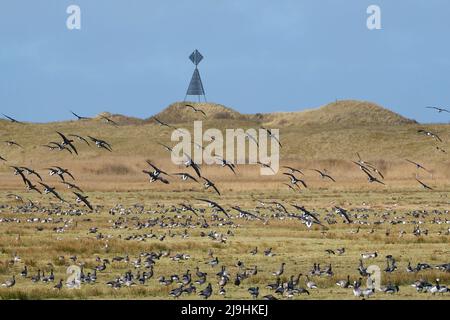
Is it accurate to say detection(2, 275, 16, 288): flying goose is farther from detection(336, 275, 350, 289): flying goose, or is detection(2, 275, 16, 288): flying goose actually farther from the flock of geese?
detection(336, 275, 350, 289): flying goose

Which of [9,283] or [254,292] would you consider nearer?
[254,292]

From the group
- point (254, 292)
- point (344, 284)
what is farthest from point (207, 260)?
point (254, 292)

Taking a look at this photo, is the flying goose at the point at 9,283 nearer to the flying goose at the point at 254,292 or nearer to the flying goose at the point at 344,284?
the flying goose at the point at 254,292

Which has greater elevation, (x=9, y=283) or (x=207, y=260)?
(x=207, y=260)

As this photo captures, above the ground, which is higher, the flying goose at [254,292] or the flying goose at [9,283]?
the flying goose at [9,283]

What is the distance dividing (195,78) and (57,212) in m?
114

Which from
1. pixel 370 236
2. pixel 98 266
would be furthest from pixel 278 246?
pixel 98 266

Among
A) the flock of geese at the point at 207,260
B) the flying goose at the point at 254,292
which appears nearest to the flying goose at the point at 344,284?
the flock of geese at the point at 207,260

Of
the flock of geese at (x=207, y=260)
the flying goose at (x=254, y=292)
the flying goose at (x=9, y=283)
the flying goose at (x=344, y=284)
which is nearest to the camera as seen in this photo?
the flying goose at (x=254, y=292)

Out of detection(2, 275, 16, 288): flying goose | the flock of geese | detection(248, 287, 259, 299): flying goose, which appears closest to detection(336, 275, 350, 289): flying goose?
the flock of geese

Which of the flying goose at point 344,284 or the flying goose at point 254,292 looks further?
the flying goose at point 344,284

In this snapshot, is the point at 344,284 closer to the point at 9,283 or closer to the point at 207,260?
the point at 207,260
